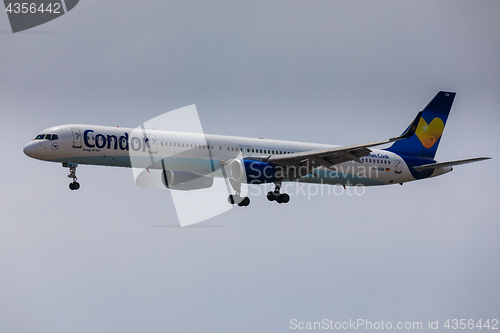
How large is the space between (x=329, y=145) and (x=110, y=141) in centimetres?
1768

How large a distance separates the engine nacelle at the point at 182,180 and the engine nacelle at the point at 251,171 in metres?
5.83

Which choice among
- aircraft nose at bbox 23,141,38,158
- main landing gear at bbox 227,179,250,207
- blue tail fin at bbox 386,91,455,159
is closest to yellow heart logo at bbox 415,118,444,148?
blue tail fin at bbox 386,91,455,159

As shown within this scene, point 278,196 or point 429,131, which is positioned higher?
point 429,131

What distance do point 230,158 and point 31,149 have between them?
1344 cm

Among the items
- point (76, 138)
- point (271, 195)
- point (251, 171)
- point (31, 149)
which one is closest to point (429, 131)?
point (271, 195)

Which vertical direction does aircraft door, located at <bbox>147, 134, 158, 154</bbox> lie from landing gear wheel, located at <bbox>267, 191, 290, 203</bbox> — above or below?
above

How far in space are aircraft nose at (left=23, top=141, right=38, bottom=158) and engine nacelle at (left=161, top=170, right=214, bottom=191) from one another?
34.6 ft

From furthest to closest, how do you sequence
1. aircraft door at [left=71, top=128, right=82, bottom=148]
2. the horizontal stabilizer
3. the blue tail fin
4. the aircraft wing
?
1. the blue tail fin
2. the horizontal stabilizer
3. aircraft door at [left=71, top=128, right=82, bottom=148]
4. the aircraft wing

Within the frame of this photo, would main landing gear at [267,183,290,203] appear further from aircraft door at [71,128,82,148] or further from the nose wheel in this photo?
aircraft door at [71,128,82,148]

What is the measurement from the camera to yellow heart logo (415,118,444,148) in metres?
50.9

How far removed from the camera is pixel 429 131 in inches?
2019

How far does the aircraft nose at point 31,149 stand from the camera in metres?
37.8

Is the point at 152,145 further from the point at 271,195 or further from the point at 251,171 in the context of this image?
the point at 271,195

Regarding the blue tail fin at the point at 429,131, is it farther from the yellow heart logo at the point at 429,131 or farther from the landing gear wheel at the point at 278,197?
the landing gear wheel at the point at 278,197
